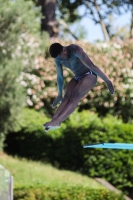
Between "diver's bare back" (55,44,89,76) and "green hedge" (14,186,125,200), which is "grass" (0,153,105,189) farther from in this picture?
"diver's bare back" (55,44,89,76)

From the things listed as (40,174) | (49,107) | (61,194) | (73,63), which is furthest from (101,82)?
(73,63)

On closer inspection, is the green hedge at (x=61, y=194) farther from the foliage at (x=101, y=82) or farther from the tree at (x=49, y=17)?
the tree at (x=49, y=17)

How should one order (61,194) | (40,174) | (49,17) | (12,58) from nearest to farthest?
1. (61,194)
2. (40,174)
3. (12,58)
4. (49,17)

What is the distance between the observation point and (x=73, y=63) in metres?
5.10

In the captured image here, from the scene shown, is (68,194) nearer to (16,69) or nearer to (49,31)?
(16,69)

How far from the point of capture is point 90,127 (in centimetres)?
1466

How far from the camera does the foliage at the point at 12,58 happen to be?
14.8m

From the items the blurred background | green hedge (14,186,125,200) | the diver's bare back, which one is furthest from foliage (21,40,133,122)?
the diver's bare back

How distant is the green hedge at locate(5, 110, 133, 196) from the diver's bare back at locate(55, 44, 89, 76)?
9.30 metres

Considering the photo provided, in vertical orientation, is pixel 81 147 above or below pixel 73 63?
below

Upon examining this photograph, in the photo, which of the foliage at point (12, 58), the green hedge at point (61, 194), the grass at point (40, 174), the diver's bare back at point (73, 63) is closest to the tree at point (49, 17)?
the foliage at point (12, 58)

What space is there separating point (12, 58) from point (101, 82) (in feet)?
9.63

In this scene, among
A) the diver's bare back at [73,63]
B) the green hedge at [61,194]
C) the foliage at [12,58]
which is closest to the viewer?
the diver's bare back at [73,63]

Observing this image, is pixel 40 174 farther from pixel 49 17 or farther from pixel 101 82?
pixel 49 17
